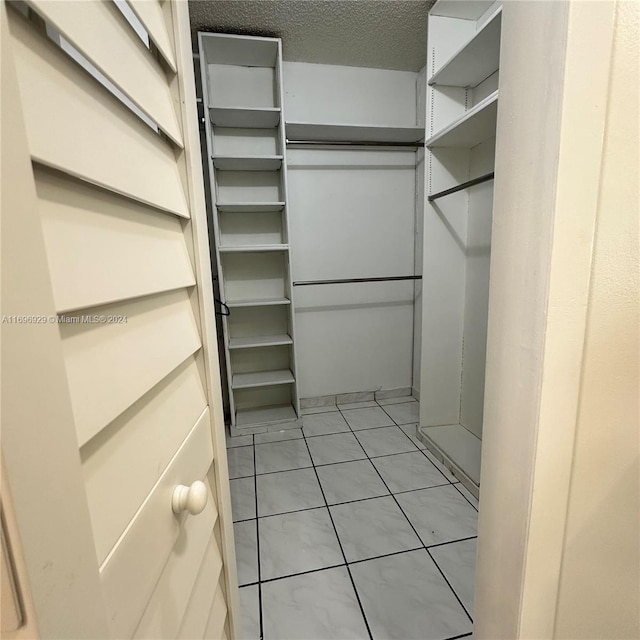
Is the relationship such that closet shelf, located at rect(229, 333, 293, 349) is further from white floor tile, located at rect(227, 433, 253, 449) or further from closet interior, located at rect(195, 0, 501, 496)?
white floor tile, located at rect(227, 433, 253, 449)

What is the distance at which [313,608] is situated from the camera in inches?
47.2

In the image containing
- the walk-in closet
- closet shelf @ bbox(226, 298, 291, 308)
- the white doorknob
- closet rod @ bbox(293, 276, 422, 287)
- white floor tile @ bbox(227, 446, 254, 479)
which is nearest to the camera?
the white doorknob

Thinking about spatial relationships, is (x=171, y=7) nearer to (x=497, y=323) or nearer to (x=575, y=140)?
(x=575, y=140)

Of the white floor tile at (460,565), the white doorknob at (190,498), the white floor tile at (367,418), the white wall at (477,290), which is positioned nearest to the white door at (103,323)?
the white doorknob at (190,498)

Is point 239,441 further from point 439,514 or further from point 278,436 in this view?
point 439,514

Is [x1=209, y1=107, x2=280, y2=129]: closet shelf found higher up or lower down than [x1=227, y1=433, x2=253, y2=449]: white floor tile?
higher up

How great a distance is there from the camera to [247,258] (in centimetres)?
249

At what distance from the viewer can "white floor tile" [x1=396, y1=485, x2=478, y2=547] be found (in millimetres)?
1495

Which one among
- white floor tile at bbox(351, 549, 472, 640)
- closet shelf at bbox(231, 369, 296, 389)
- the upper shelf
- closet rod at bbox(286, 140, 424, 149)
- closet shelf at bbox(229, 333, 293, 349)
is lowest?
white floor tile at bbox(351, 549, 472, 640)

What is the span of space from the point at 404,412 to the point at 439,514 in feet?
3.54

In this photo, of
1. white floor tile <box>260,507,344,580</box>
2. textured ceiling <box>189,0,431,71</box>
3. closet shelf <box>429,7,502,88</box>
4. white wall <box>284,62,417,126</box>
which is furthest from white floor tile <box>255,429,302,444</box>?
textured ceiling <box>189,0,431,71</box>

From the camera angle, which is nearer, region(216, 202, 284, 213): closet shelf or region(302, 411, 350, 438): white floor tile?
region(216, 202, 284, 213): closet shelf

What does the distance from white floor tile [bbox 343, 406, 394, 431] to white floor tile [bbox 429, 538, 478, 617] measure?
1.06 metres

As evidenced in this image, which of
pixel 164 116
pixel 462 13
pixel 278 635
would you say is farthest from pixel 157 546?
pixel 462 13
